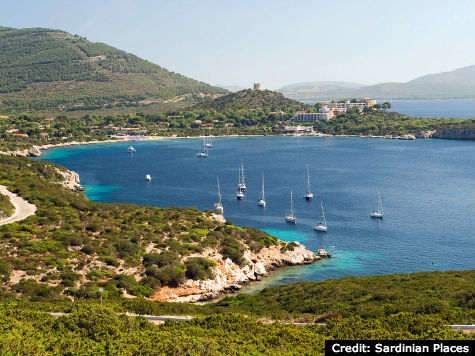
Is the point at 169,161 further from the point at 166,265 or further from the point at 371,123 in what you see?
the point at 371,123

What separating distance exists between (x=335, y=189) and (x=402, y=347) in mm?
65329

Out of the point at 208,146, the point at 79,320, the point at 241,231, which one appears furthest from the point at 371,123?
the point at 79,320

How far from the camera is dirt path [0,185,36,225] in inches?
1690

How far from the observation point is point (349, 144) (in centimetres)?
14825

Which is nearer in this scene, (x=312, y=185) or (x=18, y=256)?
(x=18, y=256)

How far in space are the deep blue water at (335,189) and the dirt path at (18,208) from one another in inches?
813

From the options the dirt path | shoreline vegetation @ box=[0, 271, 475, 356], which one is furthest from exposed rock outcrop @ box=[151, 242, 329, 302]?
the dirt path

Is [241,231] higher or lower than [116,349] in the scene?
lower

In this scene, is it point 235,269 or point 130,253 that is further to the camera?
point 235,269

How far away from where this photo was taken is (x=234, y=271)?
40.7m

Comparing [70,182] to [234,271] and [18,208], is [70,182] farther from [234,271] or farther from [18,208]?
[234,271]

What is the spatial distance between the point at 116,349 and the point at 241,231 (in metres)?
31.4

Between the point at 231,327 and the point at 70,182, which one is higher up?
the point at 231,327

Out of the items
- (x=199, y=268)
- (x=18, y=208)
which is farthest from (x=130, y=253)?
(x=18, y=208)
